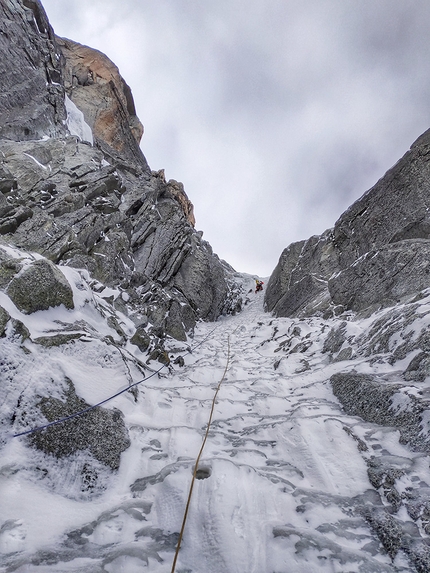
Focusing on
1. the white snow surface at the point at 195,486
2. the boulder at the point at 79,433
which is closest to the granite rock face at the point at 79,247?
the boulder at the point at 79,433

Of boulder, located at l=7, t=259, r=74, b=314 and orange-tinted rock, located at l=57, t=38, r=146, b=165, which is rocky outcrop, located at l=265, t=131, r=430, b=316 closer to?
boulder, located at l=7, t=259, r=74, b=314

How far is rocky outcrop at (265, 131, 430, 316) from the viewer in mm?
9202

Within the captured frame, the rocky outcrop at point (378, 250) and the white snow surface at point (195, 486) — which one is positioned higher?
the rocky outcrop at point (378, 250)

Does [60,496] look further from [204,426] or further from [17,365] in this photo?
[204,426]

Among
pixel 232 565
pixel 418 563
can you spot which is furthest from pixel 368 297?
pixel 232 565

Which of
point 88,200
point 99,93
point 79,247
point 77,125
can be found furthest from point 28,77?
point 79,247

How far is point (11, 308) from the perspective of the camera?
14.4 feet

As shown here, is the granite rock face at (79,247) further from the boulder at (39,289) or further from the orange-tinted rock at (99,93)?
the orange-tinted rock at (99,93)

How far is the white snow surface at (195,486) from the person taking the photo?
7.18ft

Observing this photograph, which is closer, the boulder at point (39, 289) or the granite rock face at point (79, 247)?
the granite rock face at point (79, 247)

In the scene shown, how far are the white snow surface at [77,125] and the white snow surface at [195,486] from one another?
2120 cm

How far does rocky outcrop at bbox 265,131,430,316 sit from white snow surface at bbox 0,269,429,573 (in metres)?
5.24

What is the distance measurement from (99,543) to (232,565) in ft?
3.53

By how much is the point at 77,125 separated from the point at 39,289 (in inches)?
884
